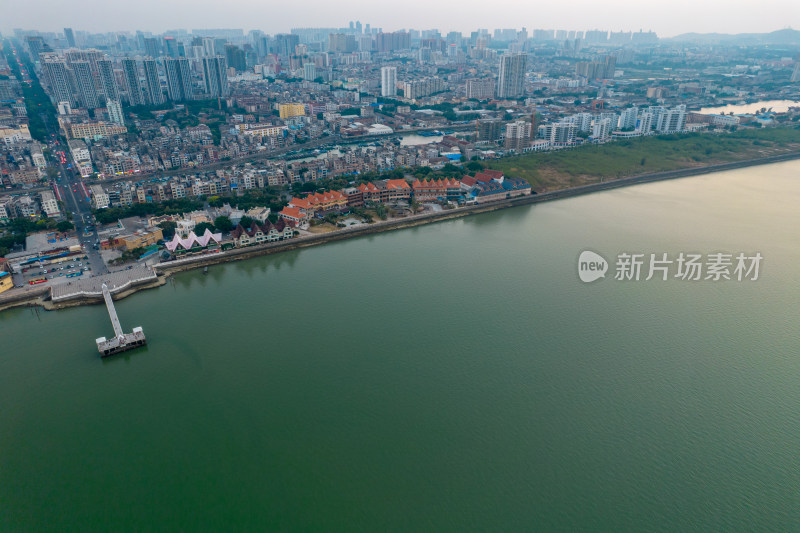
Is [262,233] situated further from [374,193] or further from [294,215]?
[374,193]

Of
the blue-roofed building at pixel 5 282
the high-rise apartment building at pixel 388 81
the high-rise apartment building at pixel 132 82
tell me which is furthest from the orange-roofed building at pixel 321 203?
the high-rise apartment building at pixel 388 81

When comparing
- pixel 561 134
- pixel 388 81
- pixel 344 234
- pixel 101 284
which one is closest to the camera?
pixel 101 284

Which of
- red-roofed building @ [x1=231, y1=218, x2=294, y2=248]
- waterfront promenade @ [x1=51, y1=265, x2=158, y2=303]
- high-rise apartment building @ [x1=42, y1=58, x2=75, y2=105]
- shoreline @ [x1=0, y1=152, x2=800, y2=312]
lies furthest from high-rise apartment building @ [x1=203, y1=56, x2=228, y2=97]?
waterfront promenade @ [x1=51, y1=265, x2=158, y2=303]

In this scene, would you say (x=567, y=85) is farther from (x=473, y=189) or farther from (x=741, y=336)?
(x=741, y=336)

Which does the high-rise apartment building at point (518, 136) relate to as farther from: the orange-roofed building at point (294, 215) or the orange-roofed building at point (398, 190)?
the orange-roofed building at point (294, 215)

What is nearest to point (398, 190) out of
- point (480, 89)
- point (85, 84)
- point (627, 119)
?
point (627, 119)

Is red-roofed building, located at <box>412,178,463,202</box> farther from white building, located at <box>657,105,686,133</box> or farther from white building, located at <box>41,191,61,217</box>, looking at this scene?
white building, located at <box>657,105,686,133</box>

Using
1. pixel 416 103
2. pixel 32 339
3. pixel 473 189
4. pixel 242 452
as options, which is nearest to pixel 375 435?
pixel 242 452

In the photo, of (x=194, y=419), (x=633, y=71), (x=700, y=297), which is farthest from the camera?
(x=633, y=71)
